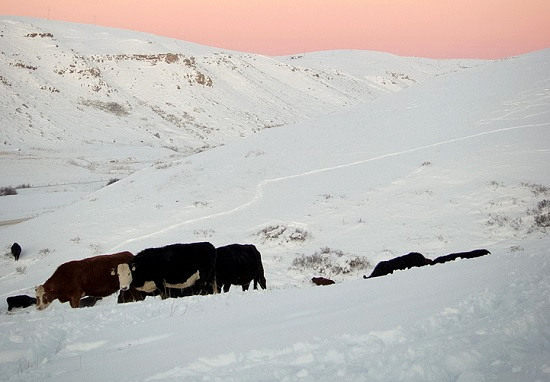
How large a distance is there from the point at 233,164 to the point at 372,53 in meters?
119

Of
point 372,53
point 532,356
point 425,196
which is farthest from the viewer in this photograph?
point 372,53

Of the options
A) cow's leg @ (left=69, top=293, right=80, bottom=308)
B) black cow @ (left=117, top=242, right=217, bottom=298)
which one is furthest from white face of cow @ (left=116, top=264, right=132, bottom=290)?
cow's leg @ (left=69, top=293, right=80, bottom=308)

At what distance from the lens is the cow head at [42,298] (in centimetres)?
944

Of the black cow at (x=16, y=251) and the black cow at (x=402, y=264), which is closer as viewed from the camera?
the black cow at (x=402, y=264)

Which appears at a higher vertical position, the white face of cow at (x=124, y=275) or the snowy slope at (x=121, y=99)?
the snowy slope at (x=121, y=99)

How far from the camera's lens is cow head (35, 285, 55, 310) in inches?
372

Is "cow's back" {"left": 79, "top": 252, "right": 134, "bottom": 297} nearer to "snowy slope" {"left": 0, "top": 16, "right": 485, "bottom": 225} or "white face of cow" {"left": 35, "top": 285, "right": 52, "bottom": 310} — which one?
"white face of cow" {"left": 35, "top": 285, "right": 52, "bottom": 310}

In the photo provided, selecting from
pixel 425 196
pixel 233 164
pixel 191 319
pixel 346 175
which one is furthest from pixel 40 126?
pixel 191 319

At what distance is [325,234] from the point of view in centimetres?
1460

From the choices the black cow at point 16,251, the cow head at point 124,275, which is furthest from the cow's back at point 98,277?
the black cow at point 16,251

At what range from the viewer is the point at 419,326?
13.3ft

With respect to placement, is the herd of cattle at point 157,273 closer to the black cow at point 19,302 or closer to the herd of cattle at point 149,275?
the herd of cattle at point 149,275

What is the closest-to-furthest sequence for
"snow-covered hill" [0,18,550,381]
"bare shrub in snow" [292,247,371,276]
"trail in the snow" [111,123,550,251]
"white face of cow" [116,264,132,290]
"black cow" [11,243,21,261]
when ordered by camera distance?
"snow-covered hill" [0,18,550,381], "white face of cow" [116,264,132,290], "bare shrub in snow" [292,247,371,276], "black cow" [11,243,21,261], "trail in the snow" [111,123,550,251]

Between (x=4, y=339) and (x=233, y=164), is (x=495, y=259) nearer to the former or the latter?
(x=4, y=339)
